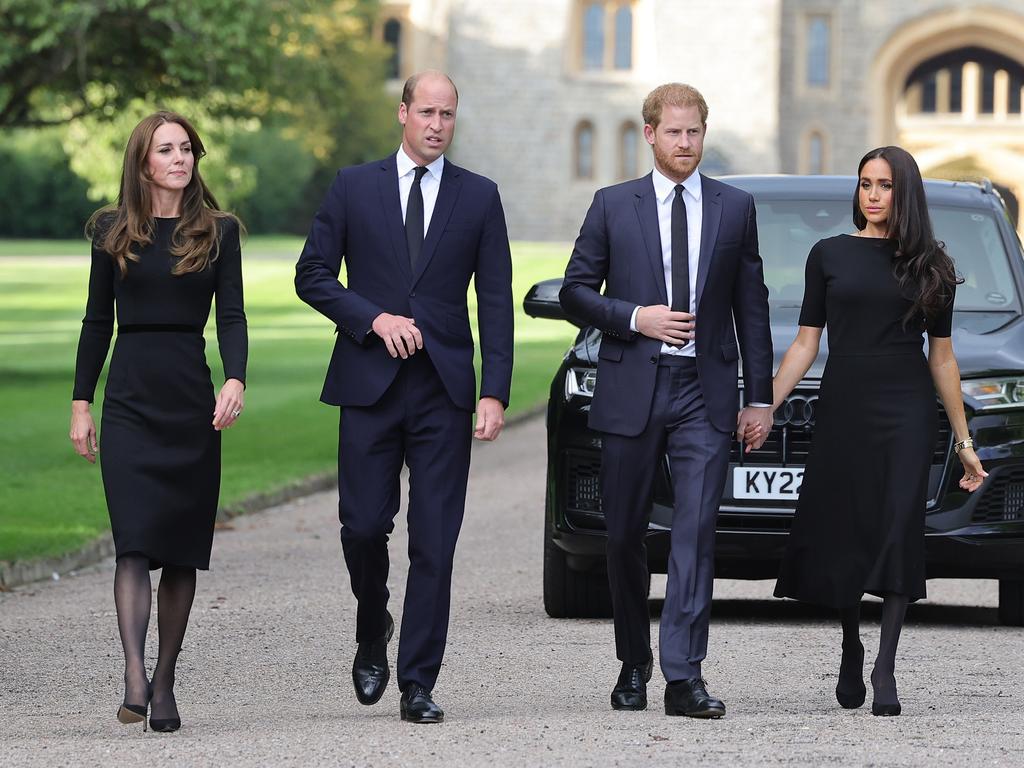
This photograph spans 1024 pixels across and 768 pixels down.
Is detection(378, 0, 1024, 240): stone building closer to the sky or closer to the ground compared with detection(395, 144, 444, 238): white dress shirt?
closer to the sky

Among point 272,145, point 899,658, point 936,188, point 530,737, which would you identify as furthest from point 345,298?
point 272,145

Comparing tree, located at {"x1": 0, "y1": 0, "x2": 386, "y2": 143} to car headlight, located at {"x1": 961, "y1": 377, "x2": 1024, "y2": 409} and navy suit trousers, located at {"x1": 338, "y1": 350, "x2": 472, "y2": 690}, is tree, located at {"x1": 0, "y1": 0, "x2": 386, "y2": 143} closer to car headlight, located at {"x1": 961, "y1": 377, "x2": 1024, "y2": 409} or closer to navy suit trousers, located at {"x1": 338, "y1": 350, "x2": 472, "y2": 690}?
car headlight, located at {"x1": 961, "y1": 377, "x2": 1024, "y2": 409}

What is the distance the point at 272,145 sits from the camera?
74625 mm

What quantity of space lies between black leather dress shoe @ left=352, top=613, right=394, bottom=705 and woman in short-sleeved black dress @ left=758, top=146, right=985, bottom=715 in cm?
128

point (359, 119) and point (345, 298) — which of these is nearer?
point (345, 298)

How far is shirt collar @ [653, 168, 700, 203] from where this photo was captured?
6523 mm

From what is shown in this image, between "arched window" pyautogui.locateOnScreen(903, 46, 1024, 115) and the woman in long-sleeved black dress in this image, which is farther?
"arched window" pyautogui.locateOnScreen(903, 46, 1024, 115)

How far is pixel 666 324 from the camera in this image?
6.35 meters

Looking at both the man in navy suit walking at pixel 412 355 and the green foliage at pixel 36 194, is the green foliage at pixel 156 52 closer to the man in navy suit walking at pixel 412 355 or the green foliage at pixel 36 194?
the man in navy suit walking at pixel 412 355

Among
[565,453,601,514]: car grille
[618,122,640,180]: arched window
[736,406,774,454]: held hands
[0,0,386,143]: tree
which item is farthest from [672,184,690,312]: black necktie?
[618,122,640,180]: arched window

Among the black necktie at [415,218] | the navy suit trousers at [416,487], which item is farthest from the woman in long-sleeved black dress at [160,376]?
the black necktie at [415,218]

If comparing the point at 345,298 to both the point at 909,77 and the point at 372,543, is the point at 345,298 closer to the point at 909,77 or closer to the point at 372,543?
the point at 372,543

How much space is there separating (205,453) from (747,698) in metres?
1.87

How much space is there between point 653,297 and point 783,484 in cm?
187
